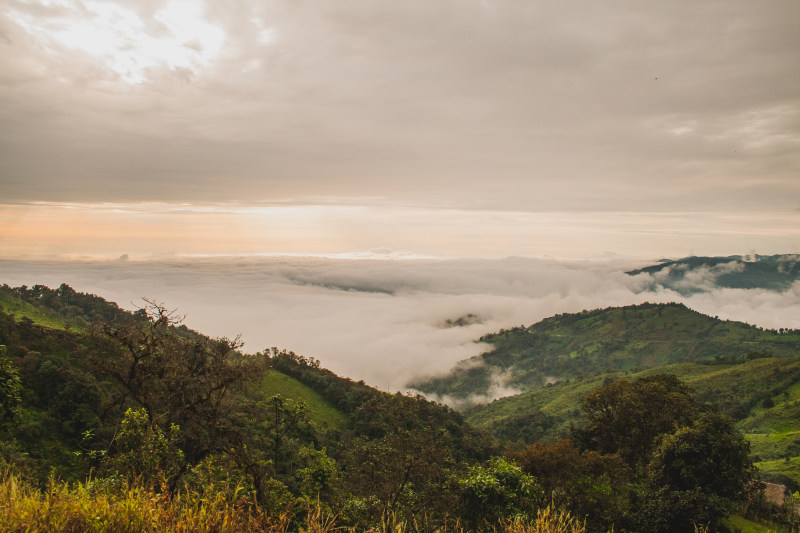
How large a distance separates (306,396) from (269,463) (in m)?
49.6

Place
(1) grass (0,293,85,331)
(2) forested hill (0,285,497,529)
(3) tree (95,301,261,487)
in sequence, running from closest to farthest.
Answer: (2) forested hill (0,285,497,529) < (3) tree (95,301,261,487) < (1) grass (0,293,85,331)

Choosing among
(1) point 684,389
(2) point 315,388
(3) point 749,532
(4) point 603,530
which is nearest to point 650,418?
(1) point 684,389

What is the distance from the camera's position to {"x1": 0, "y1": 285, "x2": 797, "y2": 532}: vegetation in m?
5.18

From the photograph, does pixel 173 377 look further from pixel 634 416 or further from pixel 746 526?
pixel 634 416

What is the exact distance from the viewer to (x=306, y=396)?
62.2 m

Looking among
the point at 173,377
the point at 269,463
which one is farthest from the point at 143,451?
the point at 269,463

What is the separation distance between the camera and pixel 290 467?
105ft

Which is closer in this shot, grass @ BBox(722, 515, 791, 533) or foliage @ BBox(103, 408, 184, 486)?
foliage @ BBox(103, 408, 184, 486)

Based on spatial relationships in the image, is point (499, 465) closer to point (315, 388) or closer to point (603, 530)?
point (603, 530)

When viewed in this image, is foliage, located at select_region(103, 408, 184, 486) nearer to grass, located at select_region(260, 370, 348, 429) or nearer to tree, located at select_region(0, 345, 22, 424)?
tree, located at select_region(0, 345, 22, 424)

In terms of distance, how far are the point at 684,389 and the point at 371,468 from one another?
2825 centimetres

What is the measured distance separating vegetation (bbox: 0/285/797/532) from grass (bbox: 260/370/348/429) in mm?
20215

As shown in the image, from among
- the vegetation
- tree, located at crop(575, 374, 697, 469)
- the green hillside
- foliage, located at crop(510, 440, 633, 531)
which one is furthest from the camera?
the green hillside

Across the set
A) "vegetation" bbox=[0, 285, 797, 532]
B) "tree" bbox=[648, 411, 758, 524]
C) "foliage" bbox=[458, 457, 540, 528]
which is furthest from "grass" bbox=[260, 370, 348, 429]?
"foliage" bbox=[458, 457, 540, 528]
